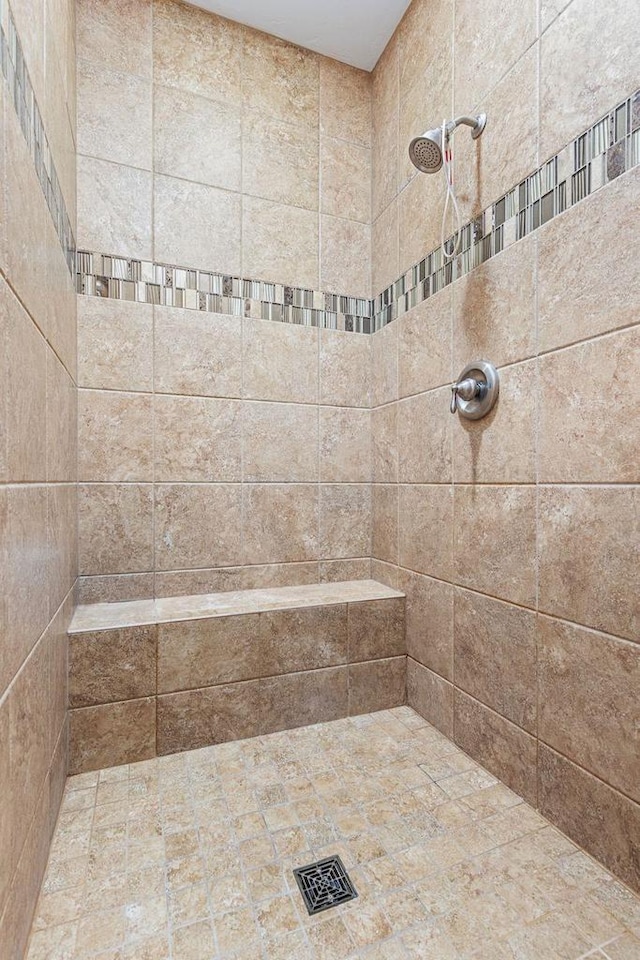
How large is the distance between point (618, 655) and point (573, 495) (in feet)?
1.13

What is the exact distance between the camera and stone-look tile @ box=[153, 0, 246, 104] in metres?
1.68

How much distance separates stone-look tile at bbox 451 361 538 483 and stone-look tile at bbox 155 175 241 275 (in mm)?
1109

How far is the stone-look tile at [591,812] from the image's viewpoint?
94cm

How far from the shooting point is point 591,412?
1.03 meters

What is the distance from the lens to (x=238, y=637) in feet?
4.91

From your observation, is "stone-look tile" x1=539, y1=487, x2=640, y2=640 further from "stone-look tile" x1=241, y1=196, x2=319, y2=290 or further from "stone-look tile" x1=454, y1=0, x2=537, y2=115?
"stone-look tile" x1=241, y1=196, x2=319, y2=290

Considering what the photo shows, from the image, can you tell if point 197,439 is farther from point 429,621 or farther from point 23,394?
point 429,621

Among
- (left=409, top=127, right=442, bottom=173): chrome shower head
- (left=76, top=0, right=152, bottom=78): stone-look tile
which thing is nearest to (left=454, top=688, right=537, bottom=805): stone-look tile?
(left=409, top=127, right=442, bottom=173): chrome shower head

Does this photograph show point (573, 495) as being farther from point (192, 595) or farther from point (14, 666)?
point (192, 595)

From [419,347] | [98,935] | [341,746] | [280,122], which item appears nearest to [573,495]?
[419,347]

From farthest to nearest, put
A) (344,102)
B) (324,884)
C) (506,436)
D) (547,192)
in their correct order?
(344,102) → (506,436) → (547,192) → (324,884)

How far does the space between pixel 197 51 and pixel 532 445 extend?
1877 millimetres

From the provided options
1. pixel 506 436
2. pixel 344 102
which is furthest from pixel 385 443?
pixel 344 102

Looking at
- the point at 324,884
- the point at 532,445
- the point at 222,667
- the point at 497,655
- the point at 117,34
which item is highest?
the point at 117,34
